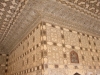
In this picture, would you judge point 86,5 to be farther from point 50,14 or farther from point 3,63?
point 3,63

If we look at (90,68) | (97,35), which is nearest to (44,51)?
(90,68)

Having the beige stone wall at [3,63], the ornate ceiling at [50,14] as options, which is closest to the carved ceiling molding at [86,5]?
the ornate ceiling at [50,14]

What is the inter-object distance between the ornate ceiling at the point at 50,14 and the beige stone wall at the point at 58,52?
1.33 ft

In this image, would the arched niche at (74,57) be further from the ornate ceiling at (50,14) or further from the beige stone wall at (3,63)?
the beige stone wall at (3,63)

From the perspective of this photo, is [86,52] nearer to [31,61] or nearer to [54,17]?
[54,17]

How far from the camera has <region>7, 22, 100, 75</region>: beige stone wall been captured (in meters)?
3.93

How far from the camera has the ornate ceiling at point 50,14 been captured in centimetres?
431

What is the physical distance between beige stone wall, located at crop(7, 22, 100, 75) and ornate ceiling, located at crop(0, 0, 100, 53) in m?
0.40

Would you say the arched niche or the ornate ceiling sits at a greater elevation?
the ornate ceiling

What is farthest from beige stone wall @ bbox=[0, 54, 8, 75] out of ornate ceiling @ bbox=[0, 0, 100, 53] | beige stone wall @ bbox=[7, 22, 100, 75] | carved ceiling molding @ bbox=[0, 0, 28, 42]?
beige stone wall @ bbox=[7, 22, 100, 75]

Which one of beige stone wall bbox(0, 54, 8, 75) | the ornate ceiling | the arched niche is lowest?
the arched niche

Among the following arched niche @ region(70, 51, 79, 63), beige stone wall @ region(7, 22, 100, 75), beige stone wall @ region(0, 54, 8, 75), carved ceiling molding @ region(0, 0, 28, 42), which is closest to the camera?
beige stone wall @ region(7, 22, 100, 75)

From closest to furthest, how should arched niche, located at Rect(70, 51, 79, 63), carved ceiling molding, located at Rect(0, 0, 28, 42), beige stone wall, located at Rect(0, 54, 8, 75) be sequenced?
1. carved ceiling molding, located at Rect(0, 0, 28, 42)
2. arched niche, located at Rect(70, 51, 79, 63)
3. beige stone wall, located at Rect(0, 54, 8, 75)

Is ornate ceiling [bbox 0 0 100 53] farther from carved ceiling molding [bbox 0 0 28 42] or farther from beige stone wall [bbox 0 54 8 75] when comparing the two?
beige stone wall [bbox 0 54 8 75]
